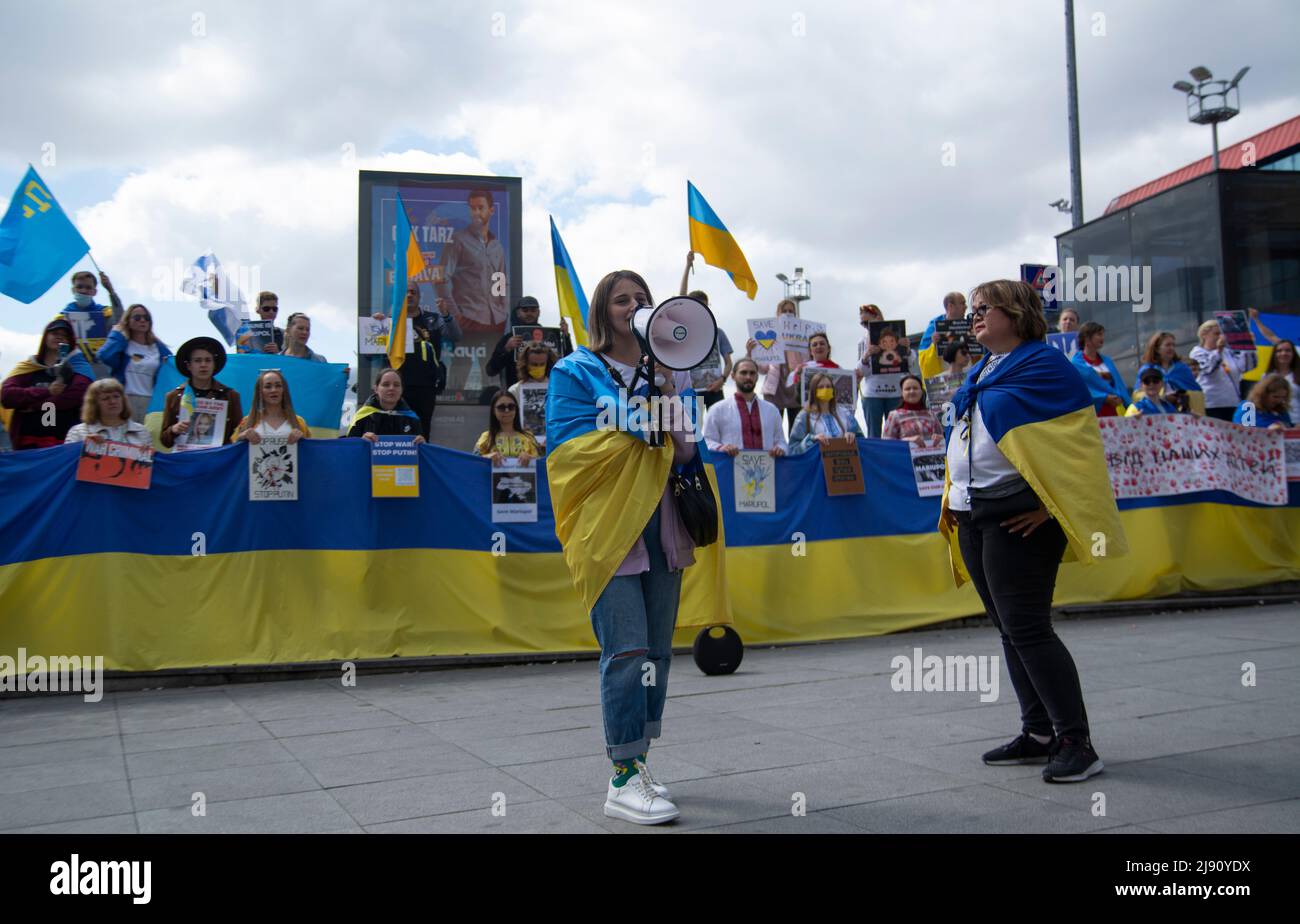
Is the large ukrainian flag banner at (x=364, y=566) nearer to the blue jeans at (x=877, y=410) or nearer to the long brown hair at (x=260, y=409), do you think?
the long brown hair at (x=260, y=409)

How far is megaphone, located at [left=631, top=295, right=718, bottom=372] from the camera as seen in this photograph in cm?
404

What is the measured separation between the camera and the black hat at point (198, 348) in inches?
351

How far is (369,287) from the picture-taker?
13172 millimetres

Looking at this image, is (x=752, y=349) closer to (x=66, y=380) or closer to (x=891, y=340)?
(x=891, y=340)

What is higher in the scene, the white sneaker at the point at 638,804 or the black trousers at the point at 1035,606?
the black trousers at the point at 1035,606

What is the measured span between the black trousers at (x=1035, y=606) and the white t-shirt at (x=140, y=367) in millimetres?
7941

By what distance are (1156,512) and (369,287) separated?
29.1 ft

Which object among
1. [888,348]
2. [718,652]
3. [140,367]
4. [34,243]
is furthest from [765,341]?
[34,243]

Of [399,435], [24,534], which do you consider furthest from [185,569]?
[399,435]

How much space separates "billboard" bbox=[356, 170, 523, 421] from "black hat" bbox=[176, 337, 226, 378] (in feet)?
13.3

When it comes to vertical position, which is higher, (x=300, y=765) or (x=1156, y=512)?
(x=1156, y=512)

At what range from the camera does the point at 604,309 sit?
14.2ft

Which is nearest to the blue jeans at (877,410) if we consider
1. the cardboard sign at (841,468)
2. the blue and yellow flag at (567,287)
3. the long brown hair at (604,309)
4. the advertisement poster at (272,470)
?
the cardboard sign at (841,468)
